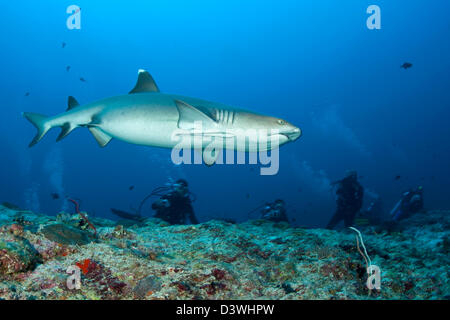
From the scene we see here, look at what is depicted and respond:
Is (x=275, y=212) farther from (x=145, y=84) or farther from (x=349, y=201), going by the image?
(x=145, y=84)

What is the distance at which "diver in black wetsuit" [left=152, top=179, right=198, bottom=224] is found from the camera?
10.9 meters

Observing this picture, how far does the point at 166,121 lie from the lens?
4.28 m

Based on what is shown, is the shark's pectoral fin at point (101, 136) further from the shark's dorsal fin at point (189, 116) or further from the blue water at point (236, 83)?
the blue water at point (236, 83)

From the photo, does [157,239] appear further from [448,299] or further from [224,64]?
[224,64]

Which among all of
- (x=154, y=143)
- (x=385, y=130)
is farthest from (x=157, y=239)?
(x=385, y=130)

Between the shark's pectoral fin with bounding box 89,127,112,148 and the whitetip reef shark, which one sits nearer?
the whitetip reef shark

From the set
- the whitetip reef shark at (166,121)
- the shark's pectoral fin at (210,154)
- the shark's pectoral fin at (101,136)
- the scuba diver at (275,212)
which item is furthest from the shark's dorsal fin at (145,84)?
the scuba diver at (275,212)

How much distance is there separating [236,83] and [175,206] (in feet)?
483

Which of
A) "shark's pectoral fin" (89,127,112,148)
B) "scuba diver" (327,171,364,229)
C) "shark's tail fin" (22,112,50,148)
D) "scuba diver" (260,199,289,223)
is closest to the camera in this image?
"shark's pectoral fin" (89,127,112,148)

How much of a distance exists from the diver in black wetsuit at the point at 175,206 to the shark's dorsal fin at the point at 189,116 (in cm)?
745

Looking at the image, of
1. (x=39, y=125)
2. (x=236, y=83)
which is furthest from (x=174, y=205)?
(x=236, y=83)

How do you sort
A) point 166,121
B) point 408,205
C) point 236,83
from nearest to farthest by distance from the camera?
point 166,121
point 408,205
point 236,83

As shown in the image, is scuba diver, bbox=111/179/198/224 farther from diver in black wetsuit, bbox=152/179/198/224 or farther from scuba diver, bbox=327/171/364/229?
scuba diver, bbox=327/171/364/229

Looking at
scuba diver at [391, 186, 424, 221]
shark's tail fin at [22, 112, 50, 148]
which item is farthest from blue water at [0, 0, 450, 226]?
shark's tail fin at [22, 112, 50, 148]
